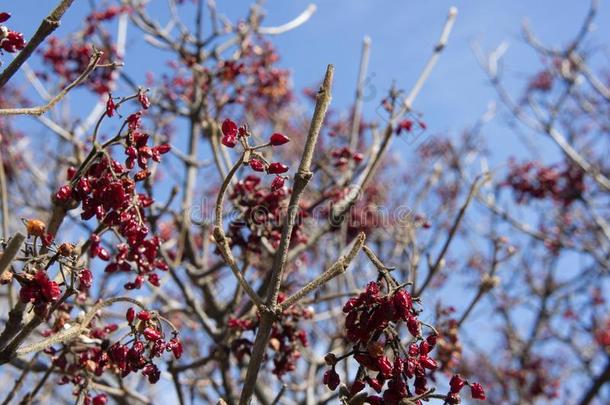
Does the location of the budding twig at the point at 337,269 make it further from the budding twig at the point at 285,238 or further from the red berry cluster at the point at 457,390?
the red berry cluster at the point at 457,390

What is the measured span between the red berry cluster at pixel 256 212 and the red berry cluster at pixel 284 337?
273 millimetres

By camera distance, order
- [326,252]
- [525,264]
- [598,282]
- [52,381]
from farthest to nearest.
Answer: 1. [525,264]
2. [598,282]
3. [326,252]
4. [52,381]

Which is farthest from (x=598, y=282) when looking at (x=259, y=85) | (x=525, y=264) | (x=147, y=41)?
(x=147, y=41)

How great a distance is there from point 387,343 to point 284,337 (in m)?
0.90

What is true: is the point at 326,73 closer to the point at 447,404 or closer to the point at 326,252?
the point at 447,404

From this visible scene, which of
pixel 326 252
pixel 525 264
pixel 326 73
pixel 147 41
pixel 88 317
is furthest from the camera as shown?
pixel 525 264

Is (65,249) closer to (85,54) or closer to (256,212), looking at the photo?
(256,212)

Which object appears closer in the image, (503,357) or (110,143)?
(110,143)

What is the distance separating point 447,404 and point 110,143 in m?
1.18

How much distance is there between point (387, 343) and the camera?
158 centimetres

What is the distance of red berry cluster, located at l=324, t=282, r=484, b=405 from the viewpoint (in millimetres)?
1493

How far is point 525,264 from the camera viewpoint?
8648 mm

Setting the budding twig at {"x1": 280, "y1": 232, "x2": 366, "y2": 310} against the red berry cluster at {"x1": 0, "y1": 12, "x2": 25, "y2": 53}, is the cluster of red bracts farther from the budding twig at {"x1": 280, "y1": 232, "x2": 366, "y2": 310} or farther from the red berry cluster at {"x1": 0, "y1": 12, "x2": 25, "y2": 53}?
the red berry cluster at {"x1": 0, "y1": 12, "x2": 25, "y2": 53}

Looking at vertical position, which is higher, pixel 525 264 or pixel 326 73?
pixel 525 264
